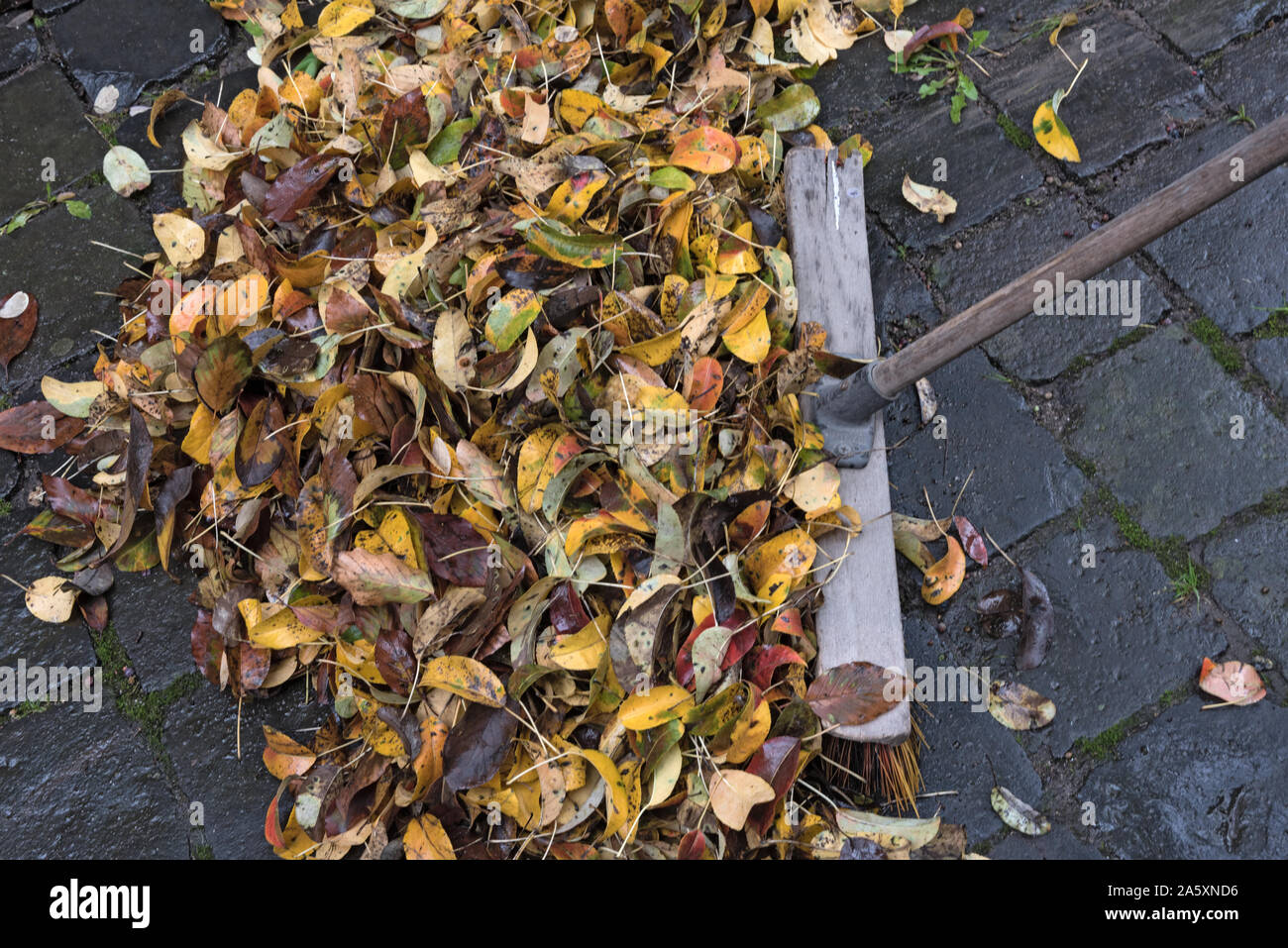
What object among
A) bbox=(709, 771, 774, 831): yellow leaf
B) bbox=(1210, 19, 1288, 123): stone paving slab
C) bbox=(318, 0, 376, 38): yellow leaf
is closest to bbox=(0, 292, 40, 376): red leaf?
bbox=(318, 0, 376, 38): yellow leaf

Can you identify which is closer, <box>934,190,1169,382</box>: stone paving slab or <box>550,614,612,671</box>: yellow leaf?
<box>550,614,612,671</box>: yellow leaf

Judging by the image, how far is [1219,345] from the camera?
84.1 inches

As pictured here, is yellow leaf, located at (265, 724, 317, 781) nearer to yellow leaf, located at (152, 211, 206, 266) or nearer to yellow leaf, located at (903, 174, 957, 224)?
yellow leaf, located at (152, 211, 206, 266)

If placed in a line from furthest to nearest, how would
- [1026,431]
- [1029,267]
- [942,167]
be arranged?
1. [942,167]
2. [1029,267]
3. [1026,431]

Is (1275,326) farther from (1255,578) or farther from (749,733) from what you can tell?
(749,733)

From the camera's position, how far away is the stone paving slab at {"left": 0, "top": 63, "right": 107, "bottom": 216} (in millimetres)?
2377

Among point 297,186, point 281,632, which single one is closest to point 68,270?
point 297,186

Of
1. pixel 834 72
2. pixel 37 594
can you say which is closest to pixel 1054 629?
pixel 834 72

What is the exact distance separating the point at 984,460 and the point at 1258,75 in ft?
4.21

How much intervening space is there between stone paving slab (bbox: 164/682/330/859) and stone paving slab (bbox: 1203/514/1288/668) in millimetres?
1891

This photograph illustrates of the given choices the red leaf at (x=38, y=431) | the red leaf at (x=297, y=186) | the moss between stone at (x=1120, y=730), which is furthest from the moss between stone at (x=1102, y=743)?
the red leaf at (x=38, y=431)

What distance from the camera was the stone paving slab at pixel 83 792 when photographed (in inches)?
72.6

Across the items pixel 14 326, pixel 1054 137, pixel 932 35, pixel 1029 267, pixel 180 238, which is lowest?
pixel 14 326
